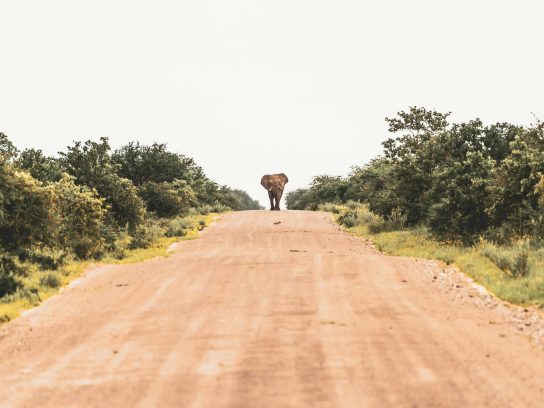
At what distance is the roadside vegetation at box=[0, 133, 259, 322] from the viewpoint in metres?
18.1

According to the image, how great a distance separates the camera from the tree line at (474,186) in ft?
76.0

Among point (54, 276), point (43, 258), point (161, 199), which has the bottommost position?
point (54, 276)

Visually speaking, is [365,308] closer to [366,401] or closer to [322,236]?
[366,401]

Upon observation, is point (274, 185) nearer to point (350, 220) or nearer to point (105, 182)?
point (350, 220)

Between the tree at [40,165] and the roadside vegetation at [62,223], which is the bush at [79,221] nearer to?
the roadside vegetation at [62,223]

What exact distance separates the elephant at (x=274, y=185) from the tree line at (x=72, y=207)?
28.9 feet

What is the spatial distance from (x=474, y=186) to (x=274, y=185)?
31269 mm

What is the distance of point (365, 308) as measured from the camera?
13109 mm

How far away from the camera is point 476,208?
25328 mm

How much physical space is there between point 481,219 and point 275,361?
1791 cm

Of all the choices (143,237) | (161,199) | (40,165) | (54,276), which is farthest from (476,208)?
(161,199)

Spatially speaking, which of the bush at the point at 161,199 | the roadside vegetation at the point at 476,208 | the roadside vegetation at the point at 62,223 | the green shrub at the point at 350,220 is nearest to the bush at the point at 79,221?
the roadside vegetation at the point at 62,223

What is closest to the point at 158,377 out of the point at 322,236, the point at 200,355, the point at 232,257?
the point at 200,355

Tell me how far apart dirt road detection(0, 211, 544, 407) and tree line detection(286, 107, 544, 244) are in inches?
283
